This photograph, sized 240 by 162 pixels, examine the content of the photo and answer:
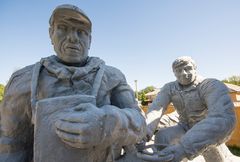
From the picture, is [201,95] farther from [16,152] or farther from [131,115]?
[16,152]

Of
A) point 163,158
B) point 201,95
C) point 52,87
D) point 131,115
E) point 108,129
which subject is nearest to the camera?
point 108,129

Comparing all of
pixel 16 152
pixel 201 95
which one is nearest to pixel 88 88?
pixel 16 152

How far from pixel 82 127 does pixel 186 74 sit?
2077 millimetres

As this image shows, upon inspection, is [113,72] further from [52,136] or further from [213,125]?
[213,125]

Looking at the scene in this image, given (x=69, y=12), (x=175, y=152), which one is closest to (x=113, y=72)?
(x=69, y=12)

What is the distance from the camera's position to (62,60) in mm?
1480

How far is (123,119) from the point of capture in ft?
3.79

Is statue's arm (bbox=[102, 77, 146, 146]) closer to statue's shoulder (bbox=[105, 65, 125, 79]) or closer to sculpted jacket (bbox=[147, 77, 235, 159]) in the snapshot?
statue's shoulder (bbox=[105, 65, 125, 79])

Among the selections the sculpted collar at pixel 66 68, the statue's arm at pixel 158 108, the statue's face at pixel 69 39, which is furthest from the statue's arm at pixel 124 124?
the statue's arm at pixel 158 108

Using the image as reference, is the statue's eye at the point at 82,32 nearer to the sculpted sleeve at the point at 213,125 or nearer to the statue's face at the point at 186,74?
the sculpted sleeve at the point at 213,125

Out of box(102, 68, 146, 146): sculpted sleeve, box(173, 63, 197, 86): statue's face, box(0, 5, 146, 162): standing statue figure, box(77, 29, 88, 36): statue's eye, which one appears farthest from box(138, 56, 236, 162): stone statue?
box(77, 29, 88, 36): statue's eye

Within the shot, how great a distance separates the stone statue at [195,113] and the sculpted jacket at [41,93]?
75cm

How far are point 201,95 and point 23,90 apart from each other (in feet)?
6.28

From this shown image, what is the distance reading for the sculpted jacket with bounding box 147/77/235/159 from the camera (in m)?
2.06
